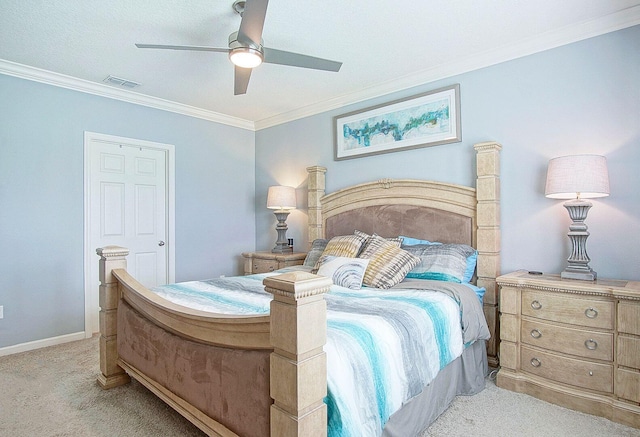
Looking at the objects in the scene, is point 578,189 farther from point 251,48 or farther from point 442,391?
point 251,48

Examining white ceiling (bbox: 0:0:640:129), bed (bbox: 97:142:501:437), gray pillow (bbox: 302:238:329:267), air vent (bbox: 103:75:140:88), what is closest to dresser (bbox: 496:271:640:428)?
bed (bbox: 97:142:501:437)

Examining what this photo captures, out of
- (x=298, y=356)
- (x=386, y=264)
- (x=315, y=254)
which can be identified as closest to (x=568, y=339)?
(x=386, y=264)

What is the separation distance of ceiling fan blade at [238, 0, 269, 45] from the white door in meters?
2.42

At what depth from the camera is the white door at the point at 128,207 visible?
3672 millimetres

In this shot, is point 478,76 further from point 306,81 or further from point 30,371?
point 30,371

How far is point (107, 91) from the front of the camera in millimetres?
3744

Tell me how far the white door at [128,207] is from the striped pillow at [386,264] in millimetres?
2592

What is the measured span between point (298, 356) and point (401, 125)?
2822mm

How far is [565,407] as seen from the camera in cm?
219

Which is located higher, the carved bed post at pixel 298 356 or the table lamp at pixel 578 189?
the table lamp at pixel 578 189

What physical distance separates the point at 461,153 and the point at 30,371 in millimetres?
3845

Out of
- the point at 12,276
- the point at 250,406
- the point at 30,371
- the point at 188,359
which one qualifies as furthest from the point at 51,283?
the point at 250,406

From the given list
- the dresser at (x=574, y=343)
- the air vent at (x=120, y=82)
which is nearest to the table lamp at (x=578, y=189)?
the dresser at (x=574, y=343)

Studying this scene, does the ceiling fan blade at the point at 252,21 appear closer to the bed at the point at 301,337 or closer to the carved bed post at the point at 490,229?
the bed at the point at 301,337
